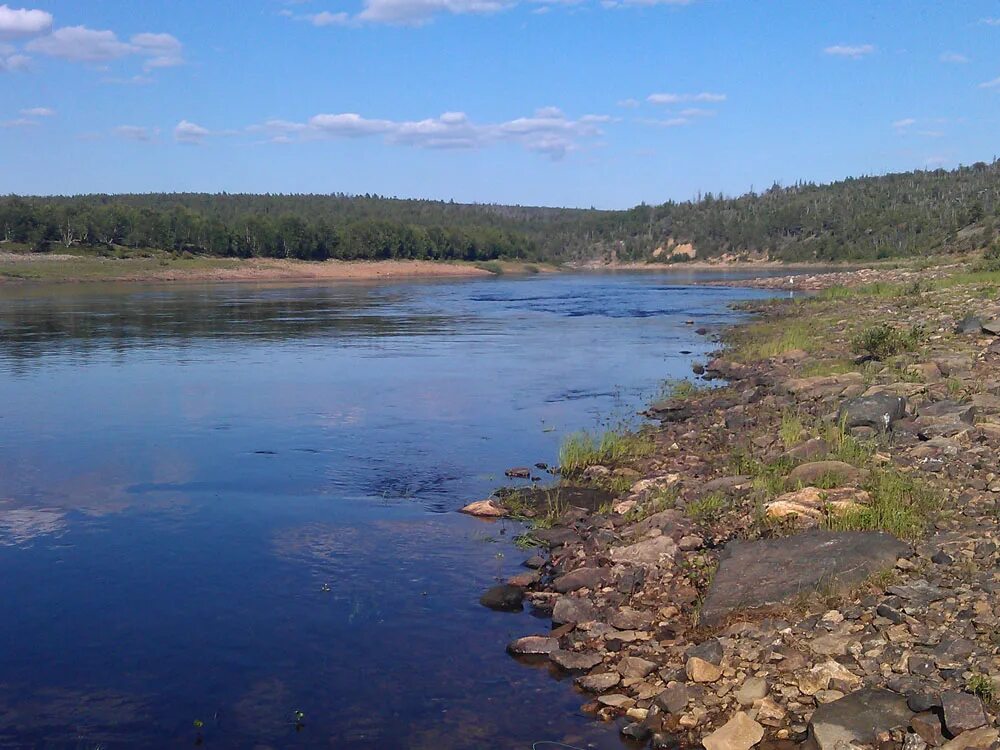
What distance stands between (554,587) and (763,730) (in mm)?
3243

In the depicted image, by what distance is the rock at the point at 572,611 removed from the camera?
310 inches

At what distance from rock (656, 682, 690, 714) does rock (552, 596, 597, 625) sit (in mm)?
1529

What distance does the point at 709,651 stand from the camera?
662 cm

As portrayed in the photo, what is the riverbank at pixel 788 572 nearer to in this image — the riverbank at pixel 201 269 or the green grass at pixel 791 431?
the green grass at pixel 791 431

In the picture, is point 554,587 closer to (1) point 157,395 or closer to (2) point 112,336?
(1) point 157,395

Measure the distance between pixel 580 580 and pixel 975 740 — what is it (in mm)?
4015

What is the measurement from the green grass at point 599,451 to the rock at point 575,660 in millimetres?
5586

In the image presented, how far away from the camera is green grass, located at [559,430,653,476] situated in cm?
1303

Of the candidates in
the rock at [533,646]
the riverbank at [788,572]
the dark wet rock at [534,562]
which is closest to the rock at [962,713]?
the riverbank at [788,572]

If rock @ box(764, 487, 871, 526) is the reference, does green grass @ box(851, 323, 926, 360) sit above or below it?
above

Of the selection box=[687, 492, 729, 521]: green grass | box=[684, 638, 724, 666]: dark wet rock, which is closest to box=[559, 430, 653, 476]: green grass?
box=[687, 492, 729, 521]: green grass

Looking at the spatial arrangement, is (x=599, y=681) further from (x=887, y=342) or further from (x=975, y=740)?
(x=887, y=342)

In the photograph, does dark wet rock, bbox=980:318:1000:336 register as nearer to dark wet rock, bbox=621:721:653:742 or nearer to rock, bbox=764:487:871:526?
rock, bbox=764:487:871:526

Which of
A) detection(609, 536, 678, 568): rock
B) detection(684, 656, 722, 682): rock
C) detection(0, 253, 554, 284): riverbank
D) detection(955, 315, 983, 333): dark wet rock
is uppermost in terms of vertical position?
detection(0, 253, 554, 284): riverbank
